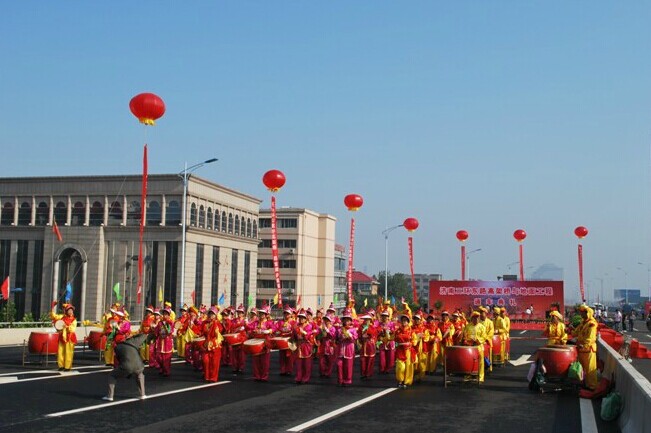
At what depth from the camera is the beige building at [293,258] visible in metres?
84.5

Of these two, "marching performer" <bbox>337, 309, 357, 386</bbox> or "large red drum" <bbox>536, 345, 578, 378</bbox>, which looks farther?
"marching performer" <bbox>337, 309, 357, 386</bbox>

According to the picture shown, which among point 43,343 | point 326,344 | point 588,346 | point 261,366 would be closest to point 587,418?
point 588,346

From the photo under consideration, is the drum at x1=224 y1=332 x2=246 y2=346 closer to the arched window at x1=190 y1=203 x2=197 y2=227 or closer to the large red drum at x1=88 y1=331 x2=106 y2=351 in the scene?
the large red drum at x1=88 y1=331 x2=106 y2=351

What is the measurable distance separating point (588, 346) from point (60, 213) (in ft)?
155

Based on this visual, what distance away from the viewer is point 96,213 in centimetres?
5269

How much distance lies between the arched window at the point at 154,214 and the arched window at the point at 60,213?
649 centimetres

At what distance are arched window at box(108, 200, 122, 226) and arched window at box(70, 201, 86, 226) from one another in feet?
7.53

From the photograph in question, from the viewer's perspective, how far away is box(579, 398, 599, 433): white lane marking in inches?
400

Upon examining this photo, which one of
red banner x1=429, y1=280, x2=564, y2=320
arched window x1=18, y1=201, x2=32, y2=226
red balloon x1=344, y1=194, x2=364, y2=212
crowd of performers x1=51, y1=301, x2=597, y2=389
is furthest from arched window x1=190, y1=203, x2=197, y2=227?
crowd of performers x1=51, y1=301, x2=597, y2=389

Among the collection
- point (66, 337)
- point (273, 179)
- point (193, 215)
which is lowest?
point (66, 337)

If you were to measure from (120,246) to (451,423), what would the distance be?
4435 cm

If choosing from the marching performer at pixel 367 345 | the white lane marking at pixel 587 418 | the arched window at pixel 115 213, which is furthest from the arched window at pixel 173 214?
the white lane marking at pixel 587 418

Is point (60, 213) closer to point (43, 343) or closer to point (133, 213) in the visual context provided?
point (133, 213)

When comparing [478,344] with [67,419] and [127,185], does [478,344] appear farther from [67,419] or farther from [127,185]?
[127,185]
